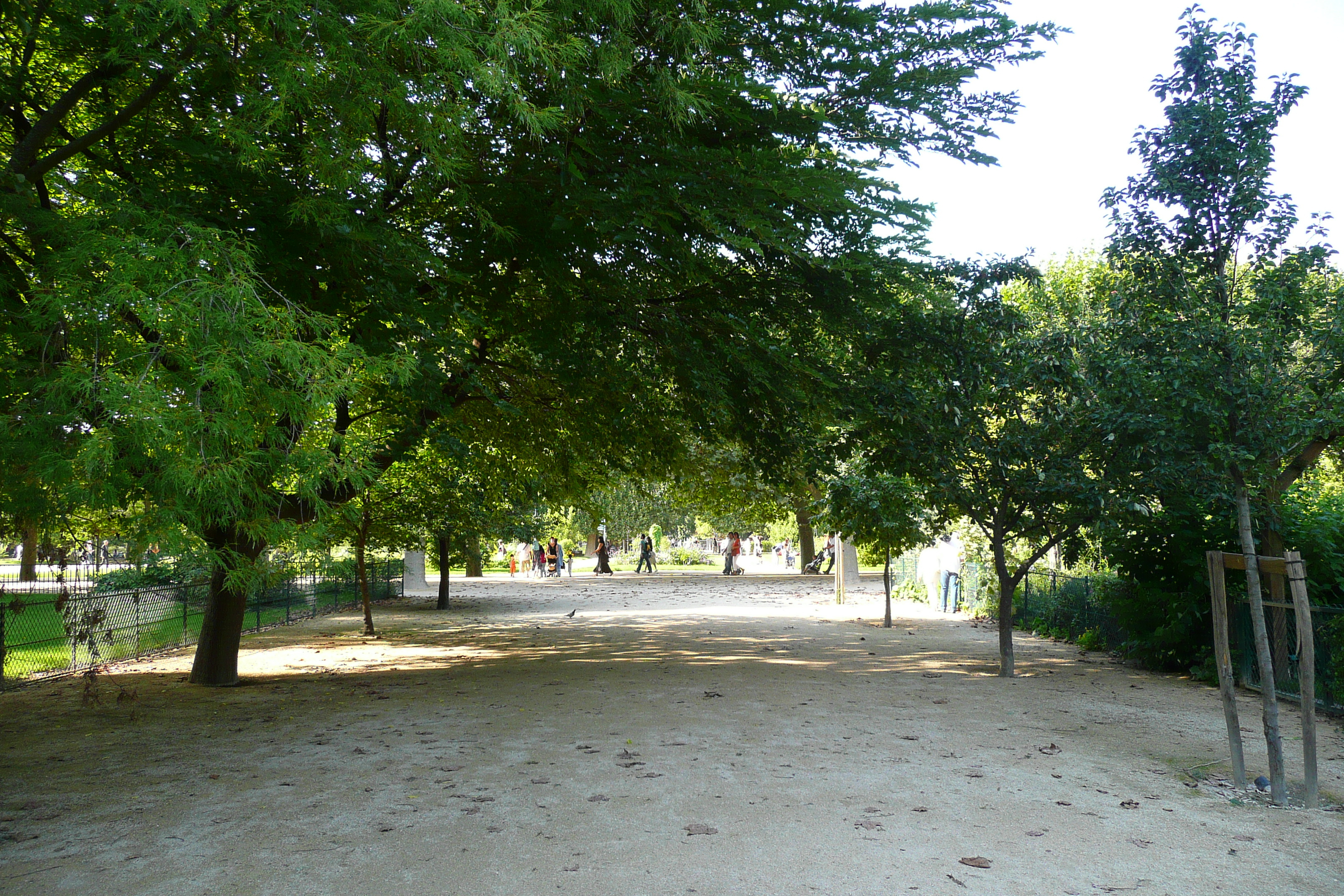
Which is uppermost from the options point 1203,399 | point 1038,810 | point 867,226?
point 867,226

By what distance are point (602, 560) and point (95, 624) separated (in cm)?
2941

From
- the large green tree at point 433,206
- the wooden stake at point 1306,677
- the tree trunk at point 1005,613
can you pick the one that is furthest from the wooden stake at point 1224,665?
the tree trunk at point 1005,613

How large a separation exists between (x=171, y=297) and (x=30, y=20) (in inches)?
150

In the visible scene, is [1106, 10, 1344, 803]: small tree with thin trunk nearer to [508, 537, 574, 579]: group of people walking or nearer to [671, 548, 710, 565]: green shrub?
[508, 537, 574, 579]: group of people walking

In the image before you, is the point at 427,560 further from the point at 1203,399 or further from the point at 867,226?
the point at 1203,399

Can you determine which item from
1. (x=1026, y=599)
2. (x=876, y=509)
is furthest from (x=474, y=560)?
(x=876, y=509)

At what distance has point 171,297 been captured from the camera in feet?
15.5

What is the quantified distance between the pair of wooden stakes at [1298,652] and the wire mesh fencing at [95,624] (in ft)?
23.2

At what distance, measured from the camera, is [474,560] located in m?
38.0

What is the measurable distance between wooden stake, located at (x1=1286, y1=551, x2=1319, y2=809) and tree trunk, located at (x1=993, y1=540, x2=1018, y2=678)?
5.68 meters

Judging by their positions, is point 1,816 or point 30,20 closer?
point 1,816

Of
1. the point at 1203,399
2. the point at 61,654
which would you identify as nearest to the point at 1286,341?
the point at 1203,399

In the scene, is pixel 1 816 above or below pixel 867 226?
below

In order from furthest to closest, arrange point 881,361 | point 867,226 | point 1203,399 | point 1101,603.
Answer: point 1101,603 → point 881,361 → point 867,226 → point 1203,399
